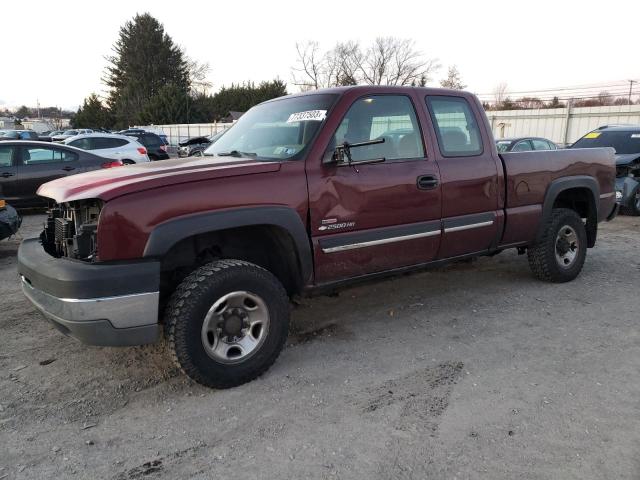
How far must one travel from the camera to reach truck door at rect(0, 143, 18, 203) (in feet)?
30.4

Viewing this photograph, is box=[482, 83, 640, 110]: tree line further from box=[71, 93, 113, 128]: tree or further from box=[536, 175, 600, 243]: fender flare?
box=[71, 93, 113, 128]: tree

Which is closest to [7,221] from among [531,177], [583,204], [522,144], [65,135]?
[531,177]

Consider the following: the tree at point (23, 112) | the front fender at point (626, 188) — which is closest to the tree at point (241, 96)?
the front fender at point (626, 188)

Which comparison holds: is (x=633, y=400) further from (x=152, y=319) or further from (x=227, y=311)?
(x=152, y=319)

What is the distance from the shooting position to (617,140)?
1066 centimetres

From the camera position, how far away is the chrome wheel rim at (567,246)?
537cm

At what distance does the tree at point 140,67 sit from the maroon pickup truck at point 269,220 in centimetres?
6592

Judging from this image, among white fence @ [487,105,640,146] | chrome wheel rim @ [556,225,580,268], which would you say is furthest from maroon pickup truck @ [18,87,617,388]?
white fence @ [487,105,640,146]

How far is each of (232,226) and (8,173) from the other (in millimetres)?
8111

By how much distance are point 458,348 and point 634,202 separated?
8.21 m

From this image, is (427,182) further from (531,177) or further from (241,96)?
(241,96)

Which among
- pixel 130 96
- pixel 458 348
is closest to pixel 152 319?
pixel 458 348

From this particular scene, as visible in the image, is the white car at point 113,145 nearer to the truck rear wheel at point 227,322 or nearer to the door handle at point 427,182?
the door handle at point 427,182

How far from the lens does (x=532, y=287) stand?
5371 mm
